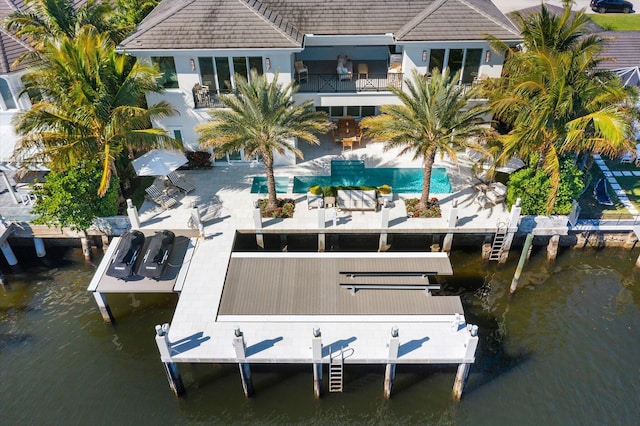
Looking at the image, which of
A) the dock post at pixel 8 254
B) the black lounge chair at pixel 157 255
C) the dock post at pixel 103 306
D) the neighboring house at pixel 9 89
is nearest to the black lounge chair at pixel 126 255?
the black lounge chair at pixel 157 255

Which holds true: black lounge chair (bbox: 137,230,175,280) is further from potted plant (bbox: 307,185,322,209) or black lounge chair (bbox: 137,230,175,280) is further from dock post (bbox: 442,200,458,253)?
dock post (bbox: 442,200,458,253)

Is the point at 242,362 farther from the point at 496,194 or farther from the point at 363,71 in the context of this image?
the point at 363,71

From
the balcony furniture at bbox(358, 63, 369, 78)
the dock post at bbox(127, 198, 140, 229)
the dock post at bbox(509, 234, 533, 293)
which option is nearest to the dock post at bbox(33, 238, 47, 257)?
the dock post at bbox(127, 198, 140, 229)

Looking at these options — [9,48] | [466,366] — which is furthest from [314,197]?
[9,48]

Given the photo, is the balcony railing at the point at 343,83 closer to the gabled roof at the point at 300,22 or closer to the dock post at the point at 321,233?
the gabled roof at the point at 300,22

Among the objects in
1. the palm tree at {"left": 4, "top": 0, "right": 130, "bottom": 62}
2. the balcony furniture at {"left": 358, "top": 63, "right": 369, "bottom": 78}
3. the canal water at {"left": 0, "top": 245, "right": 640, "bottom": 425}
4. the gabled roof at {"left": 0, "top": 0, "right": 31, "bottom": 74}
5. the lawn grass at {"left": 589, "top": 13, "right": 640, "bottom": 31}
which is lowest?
the canal water at {"left": 0, "top": 245, "right": 640, "bottom": 425}

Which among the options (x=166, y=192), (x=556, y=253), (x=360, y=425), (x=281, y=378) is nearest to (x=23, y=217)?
(x=166, y=192)
